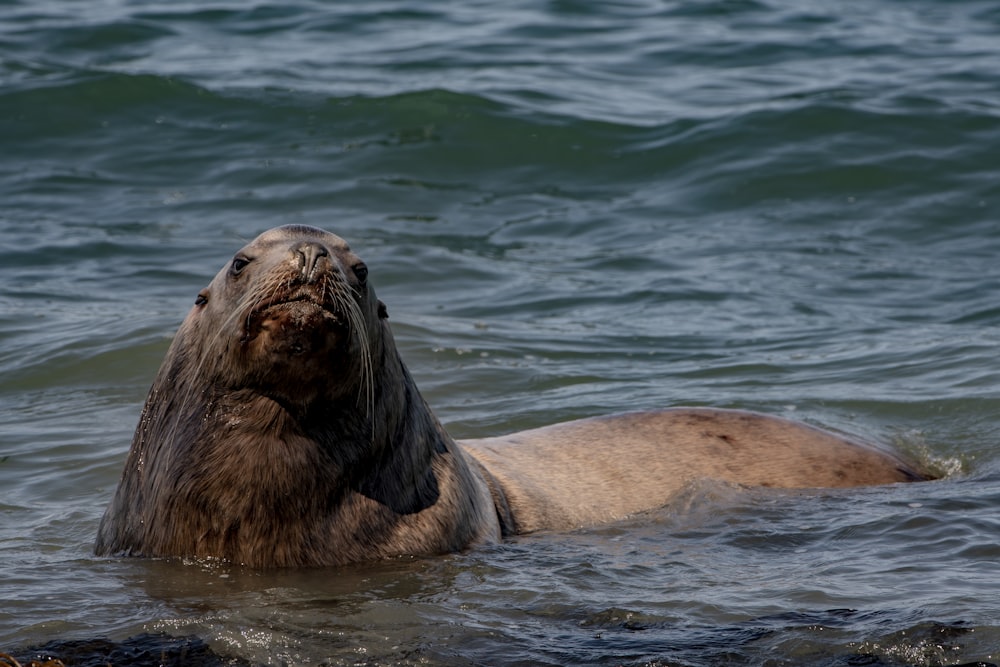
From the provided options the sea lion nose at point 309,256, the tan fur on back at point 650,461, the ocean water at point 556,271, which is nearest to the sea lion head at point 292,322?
the sea lion nose at point 309,256

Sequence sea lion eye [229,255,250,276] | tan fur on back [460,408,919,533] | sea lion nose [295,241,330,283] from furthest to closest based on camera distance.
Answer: tan fur on back [460,408,919,533]
sea lion eye [229,255,250,276]
sea lion nose [295,241,330,283]

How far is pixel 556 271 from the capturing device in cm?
1113

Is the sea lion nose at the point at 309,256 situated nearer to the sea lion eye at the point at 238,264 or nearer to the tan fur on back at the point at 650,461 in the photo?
the sea lion eye at the point at 238,264

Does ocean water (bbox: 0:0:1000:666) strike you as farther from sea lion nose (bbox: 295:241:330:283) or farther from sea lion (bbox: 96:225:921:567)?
sea lion nose (bbox: 295:241:330:283)

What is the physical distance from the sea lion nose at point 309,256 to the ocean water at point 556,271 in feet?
3.15

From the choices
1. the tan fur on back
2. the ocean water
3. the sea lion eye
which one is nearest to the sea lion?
the sea lion eye

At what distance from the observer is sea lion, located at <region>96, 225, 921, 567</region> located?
459 cm

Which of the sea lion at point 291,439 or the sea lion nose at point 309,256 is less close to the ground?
the sea lion nose at point 309,256

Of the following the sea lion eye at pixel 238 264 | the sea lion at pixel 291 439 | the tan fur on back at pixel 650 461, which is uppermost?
the sea lion eye at pixel 238 264

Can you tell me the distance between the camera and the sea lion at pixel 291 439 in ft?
15.1

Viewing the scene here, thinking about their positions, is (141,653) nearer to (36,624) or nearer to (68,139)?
(36,624)

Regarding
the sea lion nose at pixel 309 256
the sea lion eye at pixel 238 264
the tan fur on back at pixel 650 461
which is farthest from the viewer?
the tan fur on back at pixel 650 461

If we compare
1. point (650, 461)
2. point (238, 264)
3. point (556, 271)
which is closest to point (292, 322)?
point (238, 264)

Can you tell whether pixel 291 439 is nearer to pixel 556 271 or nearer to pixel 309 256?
Answer: pixel 309 256
